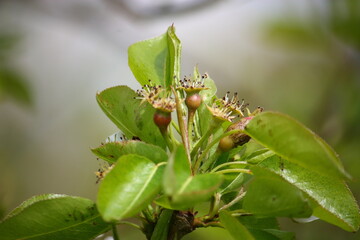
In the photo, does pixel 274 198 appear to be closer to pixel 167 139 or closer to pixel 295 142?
pixel 295 142

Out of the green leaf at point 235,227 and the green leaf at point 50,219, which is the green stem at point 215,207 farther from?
the green leaf at point 50,219

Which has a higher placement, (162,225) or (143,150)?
(143,150)

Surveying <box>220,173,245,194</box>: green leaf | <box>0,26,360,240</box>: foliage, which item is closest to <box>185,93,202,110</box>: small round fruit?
<box>0,26,360,240</box>: foliage

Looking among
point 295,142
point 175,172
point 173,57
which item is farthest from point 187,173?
point 173,57

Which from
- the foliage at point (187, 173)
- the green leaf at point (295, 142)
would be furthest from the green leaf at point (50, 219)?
the green leaf at point (295, 142)

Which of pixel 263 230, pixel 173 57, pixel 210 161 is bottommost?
pixel 263 230

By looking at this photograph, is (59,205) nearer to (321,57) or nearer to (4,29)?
(4,29)

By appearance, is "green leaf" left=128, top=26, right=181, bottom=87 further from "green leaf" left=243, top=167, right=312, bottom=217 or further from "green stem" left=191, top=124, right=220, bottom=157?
"green leaf" left=243, top=167, right=312, bottom=217

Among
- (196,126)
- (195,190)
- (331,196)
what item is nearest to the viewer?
(195,190)
